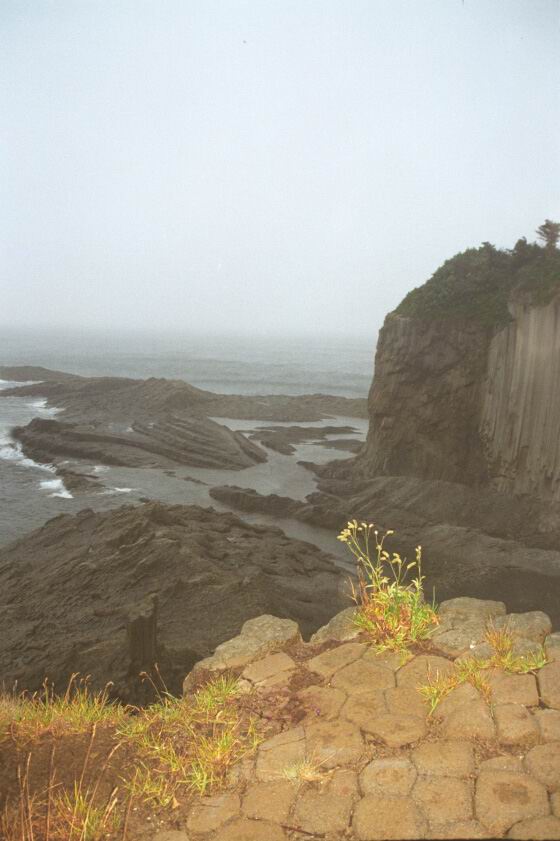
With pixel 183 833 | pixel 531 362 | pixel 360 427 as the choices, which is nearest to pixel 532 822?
pixel 183 833

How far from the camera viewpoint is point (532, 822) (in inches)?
101

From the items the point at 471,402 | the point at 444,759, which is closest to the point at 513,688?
the point at 444,759

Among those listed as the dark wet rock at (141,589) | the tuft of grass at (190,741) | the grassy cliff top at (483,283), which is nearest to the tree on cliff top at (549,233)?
the grassy cliff top at (483,283)

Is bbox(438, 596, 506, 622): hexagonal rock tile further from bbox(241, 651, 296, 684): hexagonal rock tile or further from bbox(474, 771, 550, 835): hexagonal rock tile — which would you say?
bbox(474, 771, 550, 835): hexagonal rock tile

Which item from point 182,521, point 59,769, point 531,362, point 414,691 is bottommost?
point 182,521

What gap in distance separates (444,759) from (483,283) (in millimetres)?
23167

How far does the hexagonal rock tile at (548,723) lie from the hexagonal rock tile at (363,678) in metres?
0.97

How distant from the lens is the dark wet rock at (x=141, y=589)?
352 inches

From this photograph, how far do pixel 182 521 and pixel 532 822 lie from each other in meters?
15.5

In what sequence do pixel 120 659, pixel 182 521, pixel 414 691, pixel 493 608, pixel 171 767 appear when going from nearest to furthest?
1. pixel 171 767
2. pixel 414 691
3. pixel 493 608
4. pixel 120 659
5. pixel 182 521

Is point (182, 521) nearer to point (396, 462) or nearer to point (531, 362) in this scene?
point (396, 462)

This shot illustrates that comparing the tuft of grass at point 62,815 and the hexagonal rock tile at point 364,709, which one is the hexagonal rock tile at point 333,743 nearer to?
the hexagonal rock tile at point 364,709

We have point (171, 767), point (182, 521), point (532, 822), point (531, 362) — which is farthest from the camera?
point (531, 362)

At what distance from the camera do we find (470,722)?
3.40 m
